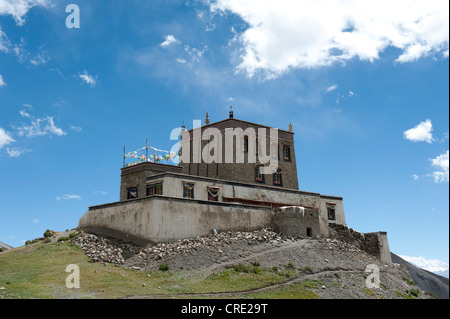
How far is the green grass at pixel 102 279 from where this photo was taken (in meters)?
20.9

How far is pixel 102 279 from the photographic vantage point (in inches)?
909

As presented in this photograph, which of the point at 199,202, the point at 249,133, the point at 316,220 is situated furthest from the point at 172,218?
the point at 249,133

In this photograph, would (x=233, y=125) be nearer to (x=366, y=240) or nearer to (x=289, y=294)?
(x=366, y=240)

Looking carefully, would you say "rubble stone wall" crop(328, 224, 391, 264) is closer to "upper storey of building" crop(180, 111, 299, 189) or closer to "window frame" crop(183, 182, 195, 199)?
"upper storey of building" crop(180, 111, 299, 189)

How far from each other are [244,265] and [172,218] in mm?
6103

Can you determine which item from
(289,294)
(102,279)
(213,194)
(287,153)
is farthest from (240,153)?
(102,279)

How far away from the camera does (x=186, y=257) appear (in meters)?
27.0

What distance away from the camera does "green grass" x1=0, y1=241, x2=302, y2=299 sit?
822 inches

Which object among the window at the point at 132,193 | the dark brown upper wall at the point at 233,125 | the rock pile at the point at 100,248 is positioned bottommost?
the rock pile at the point at 100,248

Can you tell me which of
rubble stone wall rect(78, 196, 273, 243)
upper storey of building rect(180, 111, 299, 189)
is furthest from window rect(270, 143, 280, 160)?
rubble stone wall rect(78, 196, 273, 243)

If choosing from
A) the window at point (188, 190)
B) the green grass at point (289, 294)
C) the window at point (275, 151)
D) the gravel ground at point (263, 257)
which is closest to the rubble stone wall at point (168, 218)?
the gravel ground at point (263, 257)

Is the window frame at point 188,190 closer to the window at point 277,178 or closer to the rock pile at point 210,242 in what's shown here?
the rock pile at point 210,242

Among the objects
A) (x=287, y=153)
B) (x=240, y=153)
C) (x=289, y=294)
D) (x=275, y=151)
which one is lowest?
(x=289, y=294)

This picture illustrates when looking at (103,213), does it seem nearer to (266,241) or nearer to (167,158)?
(167,158)
